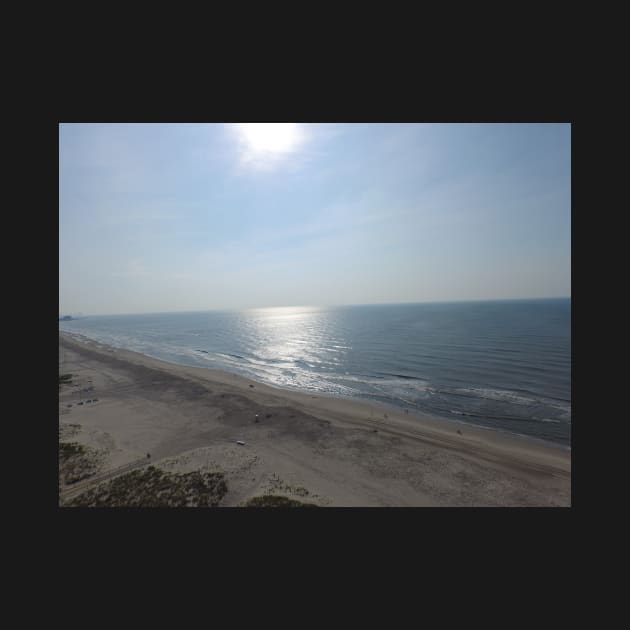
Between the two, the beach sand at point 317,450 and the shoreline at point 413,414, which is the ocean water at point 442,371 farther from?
the beach sand at point 317,450

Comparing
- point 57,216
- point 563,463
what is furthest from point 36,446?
point 563,463

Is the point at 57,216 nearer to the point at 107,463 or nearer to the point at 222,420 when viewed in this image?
the point at 107,463

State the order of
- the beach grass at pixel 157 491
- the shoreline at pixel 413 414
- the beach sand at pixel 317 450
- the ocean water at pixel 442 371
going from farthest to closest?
1. the ocean water at pixel 442 371
2. the shoreline at pixel 413 414
3. the beach sand at pixel 317 450
4. the beach grass at pixel 157 491

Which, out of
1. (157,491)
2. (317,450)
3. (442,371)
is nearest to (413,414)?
(317,450)

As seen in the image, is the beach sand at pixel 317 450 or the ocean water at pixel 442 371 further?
the ocean water at pixel 442 371

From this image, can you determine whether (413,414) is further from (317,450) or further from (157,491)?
(157,491)

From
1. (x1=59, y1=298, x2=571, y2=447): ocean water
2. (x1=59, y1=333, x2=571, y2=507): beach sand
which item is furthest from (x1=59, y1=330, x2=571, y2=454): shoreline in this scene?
(x1=59, y1=298, x2=571, y2=447): ocean water

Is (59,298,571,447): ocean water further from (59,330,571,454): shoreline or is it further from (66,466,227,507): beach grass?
(66,466,227,507): beach grass

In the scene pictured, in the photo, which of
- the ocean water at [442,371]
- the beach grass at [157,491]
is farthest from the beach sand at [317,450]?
the ocean water at [442,371]
